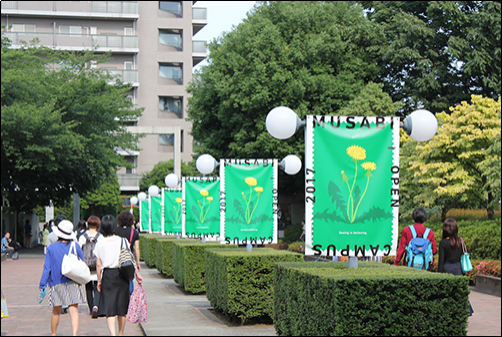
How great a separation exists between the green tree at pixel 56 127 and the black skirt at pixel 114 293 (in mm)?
20152

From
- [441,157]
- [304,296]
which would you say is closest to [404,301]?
[304,296]

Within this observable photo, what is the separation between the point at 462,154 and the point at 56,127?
16424 mm

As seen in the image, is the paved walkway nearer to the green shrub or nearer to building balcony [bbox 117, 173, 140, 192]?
the green shrub

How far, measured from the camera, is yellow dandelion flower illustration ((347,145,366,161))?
6691 millimetres

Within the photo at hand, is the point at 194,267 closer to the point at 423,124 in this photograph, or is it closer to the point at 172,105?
the point at 423,124

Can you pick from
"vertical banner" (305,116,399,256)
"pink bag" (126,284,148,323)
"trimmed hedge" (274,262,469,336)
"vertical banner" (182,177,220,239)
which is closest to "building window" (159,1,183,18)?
"vertical banner" (182,177,220,239)

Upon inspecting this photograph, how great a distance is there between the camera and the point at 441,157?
21469mm

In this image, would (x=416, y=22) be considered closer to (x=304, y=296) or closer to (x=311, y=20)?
(x=311, y=20)

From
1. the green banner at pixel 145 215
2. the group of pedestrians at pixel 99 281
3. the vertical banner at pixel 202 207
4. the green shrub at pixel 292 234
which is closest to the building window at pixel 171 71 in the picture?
the green shrub at pixel 292 234

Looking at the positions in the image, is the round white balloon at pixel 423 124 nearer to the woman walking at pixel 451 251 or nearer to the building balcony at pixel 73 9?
the woman walking at pixel 451 251

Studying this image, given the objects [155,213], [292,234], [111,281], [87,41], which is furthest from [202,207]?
[87,41]

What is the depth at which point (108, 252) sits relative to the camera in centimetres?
860

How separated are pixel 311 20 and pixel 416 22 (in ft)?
18.0

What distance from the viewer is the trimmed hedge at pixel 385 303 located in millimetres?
5602
